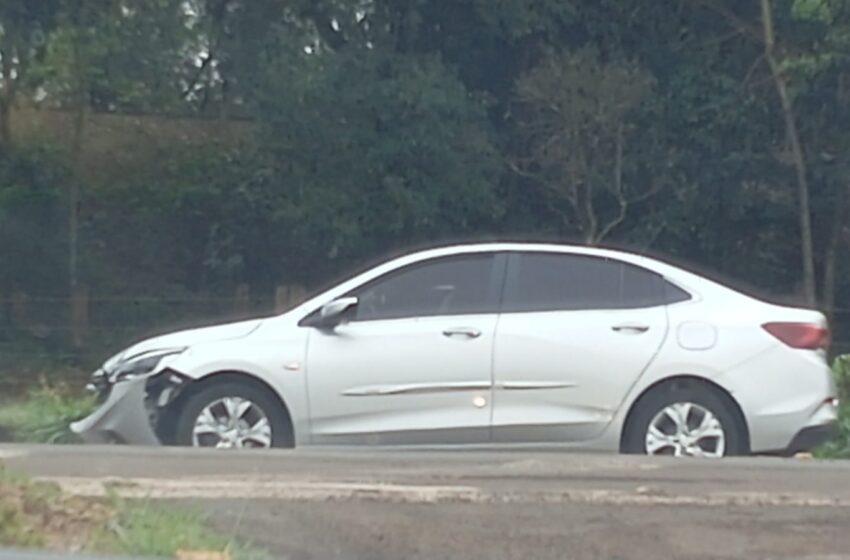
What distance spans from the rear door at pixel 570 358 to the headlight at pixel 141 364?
83.1 inches

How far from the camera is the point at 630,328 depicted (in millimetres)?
11242

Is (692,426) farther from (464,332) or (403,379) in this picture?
(403,379)

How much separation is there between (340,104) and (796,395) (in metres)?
14.5

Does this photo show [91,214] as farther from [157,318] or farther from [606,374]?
[606,374]

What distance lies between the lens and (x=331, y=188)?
2503cm

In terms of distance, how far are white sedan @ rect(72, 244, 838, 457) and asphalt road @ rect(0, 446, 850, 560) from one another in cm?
64

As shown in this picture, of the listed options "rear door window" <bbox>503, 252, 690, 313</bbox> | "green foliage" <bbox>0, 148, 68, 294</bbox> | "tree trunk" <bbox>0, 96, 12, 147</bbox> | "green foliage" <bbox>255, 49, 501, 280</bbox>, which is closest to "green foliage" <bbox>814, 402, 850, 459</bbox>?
"rear door window" <bbox>503, 252, 690, 313</bbox>

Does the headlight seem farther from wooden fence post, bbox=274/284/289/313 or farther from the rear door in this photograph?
wooden fence post, bbox=274/284/289/313

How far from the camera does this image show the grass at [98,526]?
6547 millimetres

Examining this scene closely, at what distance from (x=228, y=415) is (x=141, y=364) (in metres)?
0.69

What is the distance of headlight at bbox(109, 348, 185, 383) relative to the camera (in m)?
11.3

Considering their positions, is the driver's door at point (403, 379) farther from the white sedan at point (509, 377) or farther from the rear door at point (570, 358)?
the rear door at point (570, 358)

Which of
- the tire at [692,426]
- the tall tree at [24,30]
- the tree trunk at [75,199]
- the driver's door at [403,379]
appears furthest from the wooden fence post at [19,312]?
the tire at [692,426]

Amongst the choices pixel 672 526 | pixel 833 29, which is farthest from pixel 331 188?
pixel 672 526
